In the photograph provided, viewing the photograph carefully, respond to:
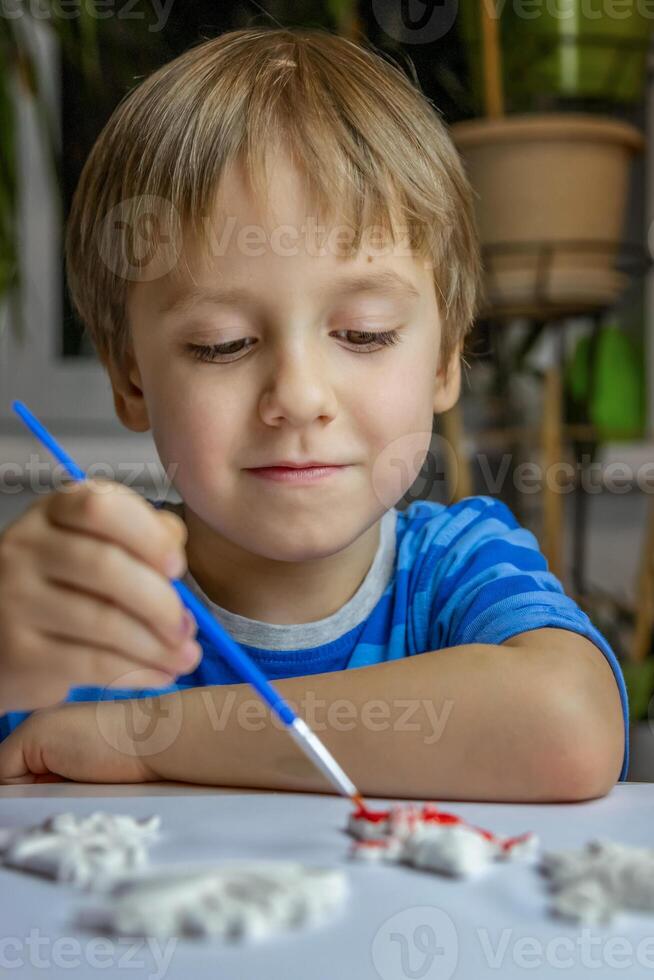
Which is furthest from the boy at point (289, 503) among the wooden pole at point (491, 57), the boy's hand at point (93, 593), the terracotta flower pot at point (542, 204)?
the wooden pole at point (491, 57)

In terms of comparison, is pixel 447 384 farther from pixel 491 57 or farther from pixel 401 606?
pixel 491 57

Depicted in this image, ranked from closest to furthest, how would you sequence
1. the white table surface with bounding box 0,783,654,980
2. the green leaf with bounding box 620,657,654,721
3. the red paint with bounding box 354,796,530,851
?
the white table surface with bounding box 0,783,654,980 → the red paint with bounding box 354,796,530,851 → the green leaf with bounding box 620,657,654,721

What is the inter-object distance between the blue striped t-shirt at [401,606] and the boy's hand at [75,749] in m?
0.16

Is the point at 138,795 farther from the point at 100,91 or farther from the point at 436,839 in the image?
the point at 100,91

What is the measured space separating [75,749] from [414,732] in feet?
0.64

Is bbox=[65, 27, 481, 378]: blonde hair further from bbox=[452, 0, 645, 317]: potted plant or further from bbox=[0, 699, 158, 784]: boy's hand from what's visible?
bbox=[452, 0, 645, 317]: potted plant

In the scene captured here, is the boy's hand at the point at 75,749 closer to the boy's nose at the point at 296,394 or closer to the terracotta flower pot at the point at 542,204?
the boy's nose at the point at 296,394

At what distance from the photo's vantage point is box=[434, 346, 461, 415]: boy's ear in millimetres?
961

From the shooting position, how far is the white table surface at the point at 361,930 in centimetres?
34

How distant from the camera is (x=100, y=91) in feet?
7.57

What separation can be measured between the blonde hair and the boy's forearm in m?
0.30

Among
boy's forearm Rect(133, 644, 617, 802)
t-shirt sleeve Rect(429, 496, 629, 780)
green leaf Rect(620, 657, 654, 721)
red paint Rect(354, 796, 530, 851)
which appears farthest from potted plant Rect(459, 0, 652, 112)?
red paint Rect(354, 796, 530, 851)

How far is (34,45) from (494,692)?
2033 mm

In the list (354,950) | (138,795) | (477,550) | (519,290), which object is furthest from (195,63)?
(519,290)
